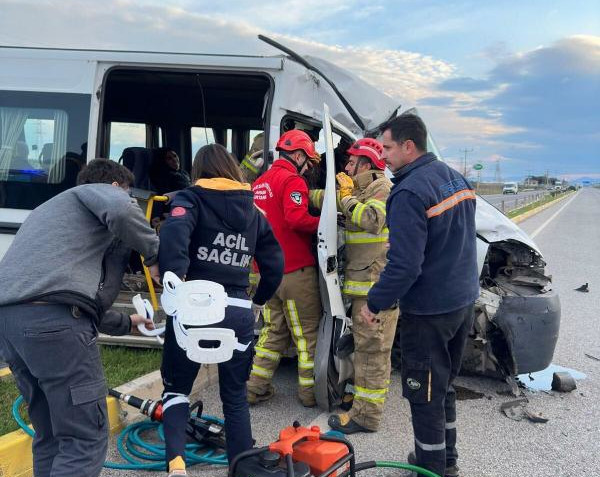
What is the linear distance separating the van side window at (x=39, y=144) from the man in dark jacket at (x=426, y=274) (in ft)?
9.62

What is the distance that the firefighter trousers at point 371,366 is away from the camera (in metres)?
3.86

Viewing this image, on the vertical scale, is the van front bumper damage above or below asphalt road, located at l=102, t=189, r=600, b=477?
above

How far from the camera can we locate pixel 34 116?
4.75 meters

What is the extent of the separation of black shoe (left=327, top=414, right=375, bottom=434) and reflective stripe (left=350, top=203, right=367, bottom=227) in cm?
139

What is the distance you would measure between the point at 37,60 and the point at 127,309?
2.27 meters

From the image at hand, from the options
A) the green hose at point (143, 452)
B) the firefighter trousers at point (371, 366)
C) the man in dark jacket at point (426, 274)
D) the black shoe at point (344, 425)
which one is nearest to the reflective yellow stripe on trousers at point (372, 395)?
the firefighter trousers at point (371, 366)

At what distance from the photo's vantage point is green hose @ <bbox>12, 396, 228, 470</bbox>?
3.12 meters

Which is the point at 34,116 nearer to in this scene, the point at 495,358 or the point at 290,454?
the point at 290,454

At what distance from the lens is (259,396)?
13.9ft

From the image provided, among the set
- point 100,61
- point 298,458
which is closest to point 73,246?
point 298,458

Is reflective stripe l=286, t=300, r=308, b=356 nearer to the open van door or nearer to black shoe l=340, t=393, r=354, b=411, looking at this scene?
the open van door

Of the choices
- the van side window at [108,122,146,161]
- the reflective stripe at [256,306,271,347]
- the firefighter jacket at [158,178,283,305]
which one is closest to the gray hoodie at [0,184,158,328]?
the firefighter jacket at [158,178,283,305]

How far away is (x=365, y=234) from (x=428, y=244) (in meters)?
1.04

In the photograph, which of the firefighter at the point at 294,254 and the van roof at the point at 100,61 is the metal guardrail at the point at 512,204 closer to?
the van roof at the point at 100,61
